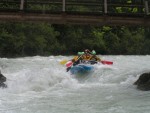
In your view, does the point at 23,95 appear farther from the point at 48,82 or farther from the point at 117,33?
the point at 117,33

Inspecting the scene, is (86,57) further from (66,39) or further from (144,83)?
(66,39)

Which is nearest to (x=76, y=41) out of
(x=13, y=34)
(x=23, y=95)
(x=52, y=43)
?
(x=52, y=43)

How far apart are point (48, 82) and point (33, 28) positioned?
3174 cm

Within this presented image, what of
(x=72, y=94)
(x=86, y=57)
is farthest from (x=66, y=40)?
(x=72, y=94)

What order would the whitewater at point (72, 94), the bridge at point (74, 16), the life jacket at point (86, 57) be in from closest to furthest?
the whitewater at point (72, 94) < the bridge at point (74, 16) < the life jacket at point (86, 57)

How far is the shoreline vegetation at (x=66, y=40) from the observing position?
1775 inches

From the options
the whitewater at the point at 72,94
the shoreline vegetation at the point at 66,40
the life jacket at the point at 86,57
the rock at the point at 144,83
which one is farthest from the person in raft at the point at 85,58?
the shoreline vegetation at the point at 66,40

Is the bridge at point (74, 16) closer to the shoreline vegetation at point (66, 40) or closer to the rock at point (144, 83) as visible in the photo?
the rock at point (144, 83)

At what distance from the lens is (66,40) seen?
177ft

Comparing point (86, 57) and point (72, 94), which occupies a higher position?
point (86, 57)

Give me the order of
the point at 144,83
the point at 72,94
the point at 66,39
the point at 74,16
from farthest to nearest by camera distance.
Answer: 1. the point at 66,39
2. the point at 74,16
3. the point at 144,83
4. the point at 72,94

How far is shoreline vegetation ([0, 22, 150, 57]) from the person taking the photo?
45094mm

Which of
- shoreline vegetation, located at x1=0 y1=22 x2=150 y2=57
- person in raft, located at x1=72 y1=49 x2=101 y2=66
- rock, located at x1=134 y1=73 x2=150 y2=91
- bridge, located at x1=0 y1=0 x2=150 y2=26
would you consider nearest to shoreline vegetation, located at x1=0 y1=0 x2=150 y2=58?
shoreline vegetation, located at x1=0 y1=22 x2=150 y2=57

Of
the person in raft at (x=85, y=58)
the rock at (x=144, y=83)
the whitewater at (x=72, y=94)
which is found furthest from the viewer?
the person in raft at (x=85, y=58)
